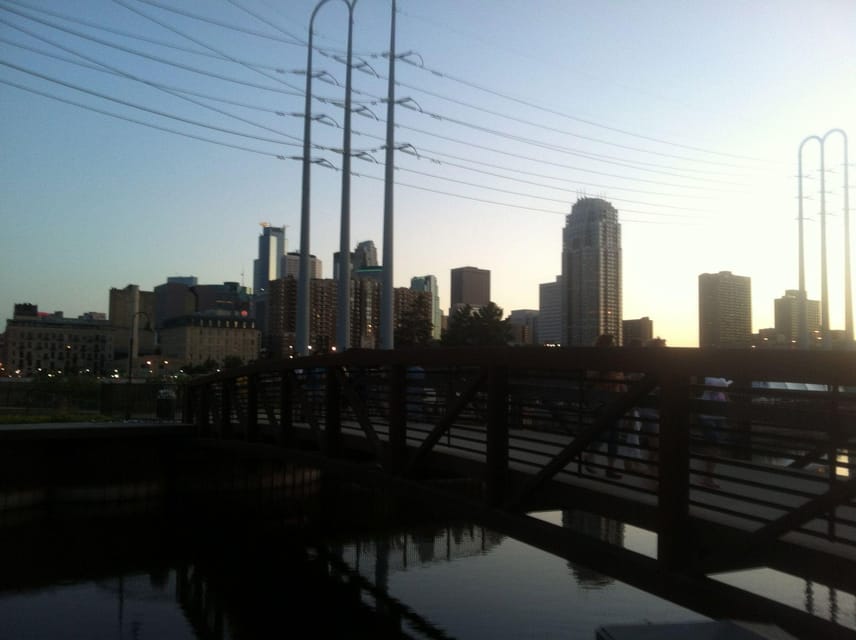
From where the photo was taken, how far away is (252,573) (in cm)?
1752

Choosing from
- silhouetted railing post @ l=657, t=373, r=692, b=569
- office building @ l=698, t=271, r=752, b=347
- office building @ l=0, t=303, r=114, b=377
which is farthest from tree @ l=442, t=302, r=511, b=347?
office building @ l=0, t=303, r=114, b=377

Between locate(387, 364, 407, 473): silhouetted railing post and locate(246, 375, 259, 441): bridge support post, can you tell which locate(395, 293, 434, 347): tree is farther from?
locate(387, 364, 407, 473): silhouetted railing post

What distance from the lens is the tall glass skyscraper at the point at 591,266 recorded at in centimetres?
8975

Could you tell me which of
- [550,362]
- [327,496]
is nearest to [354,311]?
[327,496]

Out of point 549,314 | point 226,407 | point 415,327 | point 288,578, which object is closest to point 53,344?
point 549,314

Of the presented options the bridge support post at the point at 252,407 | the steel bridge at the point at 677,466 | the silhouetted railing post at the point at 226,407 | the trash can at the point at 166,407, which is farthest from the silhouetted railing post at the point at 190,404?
the steel bridge at the point at 677,466

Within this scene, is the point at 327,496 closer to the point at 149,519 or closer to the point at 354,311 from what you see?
the point at 149,519

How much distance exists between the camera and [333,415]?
44.8ft

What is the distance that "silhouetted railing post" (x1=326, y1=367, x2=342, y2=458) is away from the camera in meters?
13.4

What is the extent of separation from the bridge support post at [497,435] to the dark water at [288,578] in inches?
174

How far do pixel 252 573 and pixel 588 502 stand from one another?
1171 centimetres

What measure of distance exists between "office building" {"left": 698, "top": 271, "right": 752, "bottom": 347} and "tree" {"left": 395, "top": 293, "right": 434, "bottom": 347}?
75.3ft

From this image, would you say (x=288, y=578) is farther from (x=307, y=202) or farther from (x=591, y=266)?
(x=591, y=266)

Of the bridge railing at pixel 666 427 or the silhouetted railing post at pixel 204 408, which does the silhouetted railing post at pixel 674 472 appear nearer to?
the bridge railing at pixel 666 427
